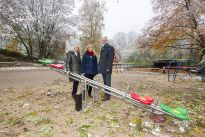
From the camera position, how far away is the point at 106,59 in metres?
5.45

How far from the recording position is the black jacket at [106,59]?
17.6 feet

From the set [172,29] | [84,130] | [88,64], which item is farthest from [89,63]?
[172,29]

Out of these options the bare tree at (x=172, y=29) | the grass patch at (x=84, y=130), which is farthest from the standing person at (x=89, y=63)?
the bare tree at (x=172, y=29)

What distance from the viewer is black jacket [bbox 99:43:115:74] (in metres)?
5.36

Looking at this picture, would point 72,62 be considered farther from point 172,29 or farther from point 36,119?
point 172,29

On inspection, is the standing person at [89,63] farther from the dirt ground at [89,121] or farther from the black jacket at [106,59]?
the dirt ground at [89,121]

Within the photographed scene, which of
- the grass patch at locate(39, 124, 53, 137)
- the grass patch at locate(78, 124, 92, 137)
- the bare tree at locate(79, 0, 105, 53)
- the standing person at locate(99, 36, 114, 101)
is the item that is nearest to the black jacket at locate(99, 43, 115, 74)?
the standing person at locate(99, 36, 114, 101)

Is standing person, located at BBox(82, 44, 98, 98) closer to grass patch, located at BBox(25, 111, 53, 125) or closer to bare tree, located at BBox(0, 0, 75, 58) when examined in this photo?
grass patch, located at BBox(25, 111, 53, 125)

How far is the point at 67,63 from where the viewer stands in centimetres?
542

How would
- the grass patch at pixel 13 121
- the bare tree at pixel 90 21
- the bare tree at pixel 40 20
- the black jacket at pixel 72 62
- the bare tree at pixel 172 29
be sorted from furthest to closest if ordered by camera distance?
the bare tree at pixel 90 21 < the bare tree at pixel 40 20 < the bare tree at pixel 172 29 < the black jacket at pixel 72 62 < the grass patch at pixel 13 121

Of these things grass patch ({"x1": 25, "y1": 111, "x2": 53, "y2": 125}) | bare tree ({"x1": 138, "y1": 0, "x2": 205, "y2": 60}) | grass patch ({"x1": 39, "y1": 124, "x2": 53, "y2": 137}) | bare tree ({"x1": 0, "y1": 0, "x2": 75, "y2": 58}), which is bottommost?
grass patch ({"x1": 39, "y1": 124, "x2": 53, "y2": 137})

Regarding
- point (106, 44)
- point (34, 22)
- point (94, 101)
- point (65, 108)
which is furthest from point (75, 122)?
point (34, 22)

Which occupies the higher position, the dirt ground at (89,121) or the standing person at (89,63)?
the standing person at (89,63)

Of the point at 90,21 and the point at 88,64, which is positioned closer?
the point at 88,64
